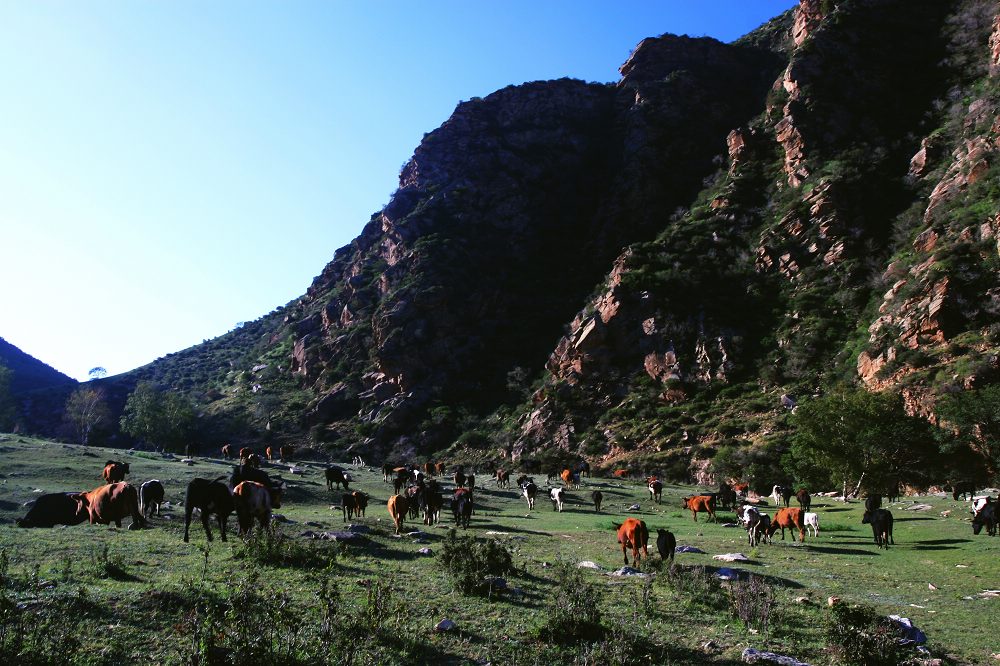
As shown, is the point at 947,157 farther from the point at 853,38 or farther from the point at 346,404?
the point at 346,404

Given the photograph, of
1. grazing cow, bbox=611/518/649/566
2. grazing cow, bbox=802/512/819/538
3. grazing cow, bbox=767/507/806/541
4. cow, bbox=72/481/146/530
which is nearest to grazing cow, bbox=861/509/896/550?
grazing cow, bbox=802/512/819/538

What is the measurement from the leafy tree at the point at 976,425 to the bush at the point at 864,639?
37644 millimetres

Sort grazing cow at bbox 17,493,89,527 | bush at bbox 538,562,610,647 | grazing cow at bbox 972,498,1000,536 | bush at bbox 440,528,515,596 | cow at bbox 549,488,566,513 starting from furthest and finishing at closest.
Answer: cow at bbox 549,488,566,513, grazing cow at bbox 972,498,1000,536, grazing cow at bbox 17,493,89,527, bush at bbox 440,528,515,596, bush at bbox 538,562,610,647

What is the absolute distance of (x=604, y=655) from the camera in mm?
7586

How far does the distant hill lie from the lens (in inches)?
4532

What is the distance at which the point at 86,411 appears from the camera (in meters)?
86.0

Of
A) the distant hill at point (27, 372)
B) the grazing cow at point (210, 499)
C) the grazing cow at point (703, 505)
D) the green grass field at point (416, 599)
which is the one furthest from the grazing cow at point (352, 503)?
the distant hill at point (27, 372)

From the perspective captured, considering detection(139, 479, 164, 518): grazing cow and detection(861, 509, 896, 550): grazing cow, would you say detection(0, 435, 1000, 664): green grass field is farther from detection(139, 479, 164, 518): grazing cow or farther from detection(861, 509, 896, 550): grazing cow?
detection(139, 479, 164, 518): grazing cow

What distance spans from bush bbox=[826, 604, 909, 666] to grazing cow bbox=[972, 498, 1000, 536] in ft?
61.4

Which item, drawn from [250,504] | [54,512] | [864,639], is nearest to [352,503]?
[250,504]

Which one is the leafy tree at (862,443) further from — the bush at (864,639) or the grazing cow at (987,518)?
the bush at (864,639)

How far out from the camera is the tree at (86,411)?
279ft

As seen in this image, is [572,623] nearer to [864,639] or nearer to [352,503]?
[864,639]

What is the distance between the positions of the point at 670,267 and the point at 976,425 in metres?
45.9
